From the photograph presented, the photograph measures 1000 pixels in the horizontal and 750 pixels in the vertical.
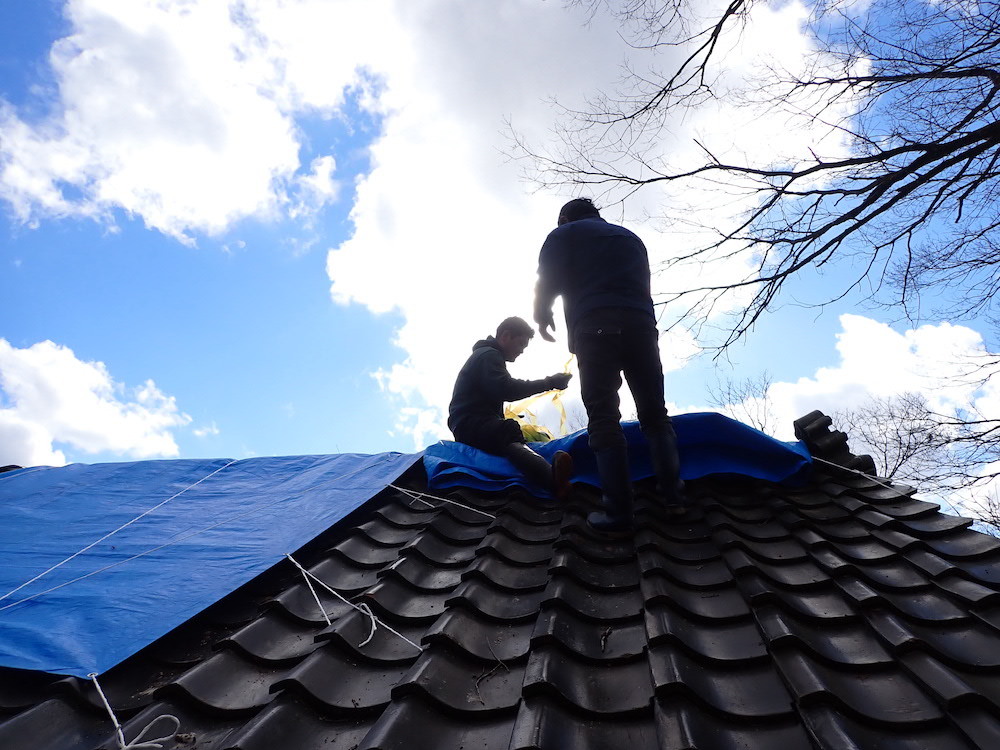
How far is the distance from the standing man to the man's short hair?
743 millimetres

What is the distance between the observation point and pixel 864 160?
13.1ft

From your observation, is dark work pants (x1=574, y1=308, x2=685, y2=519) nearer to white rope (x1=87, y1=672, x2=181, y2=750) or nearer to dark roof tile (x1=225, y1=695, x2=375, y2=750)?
dark roof tile (x1=225, y1=695, x2=375, y2=750)

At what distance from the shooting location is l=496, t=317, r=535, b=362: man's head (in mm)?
3615

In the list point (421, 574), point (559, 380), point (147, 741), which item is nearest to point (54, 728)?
point (147, 741)

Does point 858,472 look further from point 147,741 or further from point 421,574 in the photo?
point 147,741

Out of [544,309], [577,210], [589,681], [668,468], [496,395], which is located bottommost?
[589,681]

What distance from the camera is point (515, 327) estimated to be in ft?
11.9

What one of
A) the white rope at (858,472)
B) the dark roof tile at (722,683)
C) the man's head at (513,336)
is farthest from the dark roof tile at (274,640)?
the white rope at (858,472)

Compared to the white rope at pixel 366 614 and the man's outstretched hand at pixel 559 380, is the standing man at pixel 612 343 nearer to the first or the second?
the man's outstretched hand at pixel 559 380

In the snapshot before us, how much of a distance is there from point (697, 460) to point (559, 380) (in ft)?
2.85

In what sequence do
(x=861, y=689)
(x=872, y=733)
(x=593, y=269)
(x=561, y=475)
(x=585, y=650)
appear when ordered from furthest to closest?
(x=561, y=475), (x=593, y=269), (x=585, y=650), (x=861, y=689), (x=872, y=733)

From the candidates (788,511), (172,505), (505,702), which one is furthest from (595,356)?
(172,505)

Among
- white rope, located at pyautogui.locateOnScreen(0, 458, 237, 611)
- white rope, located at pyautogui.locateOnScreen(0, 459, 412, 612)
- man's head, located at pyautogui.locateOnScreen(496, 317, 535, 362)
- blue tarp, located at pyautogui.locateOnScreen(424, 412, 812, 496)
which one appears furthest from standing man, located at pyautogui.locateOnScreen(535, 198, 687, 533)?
white rope, located at pyautogui.locateOnScreen(0, 458, 237, 611)

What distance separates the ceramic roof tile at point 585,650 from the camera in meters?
1.25
